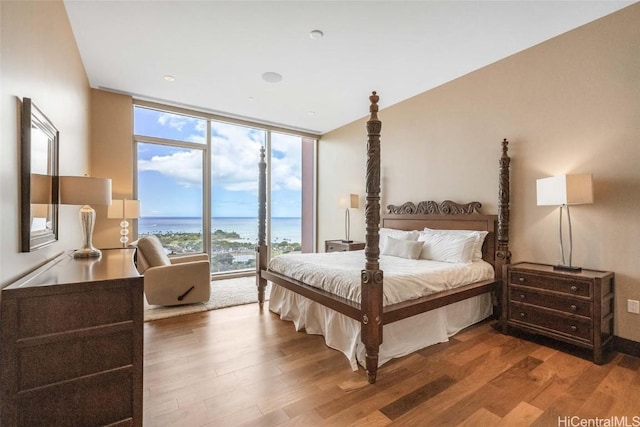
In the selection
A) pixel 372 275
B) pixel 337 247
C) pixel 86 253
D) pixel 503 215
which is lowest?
pixel 337 247

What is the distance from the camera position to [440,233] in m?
3.84

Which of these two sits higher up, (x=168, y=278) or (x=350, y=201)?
(x=350, y=201)

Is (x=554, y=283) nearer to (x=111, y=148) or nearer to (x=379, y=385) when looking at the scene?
(x=379, y=385)

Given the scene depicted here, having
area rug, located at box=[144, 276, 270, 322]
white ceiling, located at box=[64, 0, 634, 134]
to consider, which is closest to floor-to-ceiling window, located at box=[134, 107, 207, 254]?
white ceiling, located at box=[64, 0, 634, 134]

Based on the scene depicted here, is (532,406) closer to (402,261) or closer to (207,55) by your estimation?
(402,261)

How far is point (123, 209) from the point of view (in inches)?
166

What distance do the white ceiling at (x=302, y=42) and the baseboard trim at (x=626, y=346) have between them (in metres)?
2.95

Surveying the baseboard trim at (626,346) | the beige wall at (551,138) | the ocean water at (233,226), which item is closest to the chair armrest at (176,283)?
the ocean water at (233,226)

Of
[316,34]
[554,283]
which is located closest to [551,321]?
[554,283]

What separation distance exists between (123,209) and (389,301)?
388 centimetres

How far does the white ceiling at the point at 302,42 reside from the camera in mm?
2598

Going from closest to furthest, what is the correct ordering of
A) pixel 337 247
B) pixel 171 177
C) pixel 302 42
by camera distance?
pixel 302 42 < pixel 171 177 < pixel 337 247

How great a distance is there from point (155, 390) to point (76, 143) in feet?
9.02

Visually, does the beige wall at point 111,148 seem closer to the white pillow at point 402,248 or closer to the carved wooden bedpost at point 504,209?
the white pillow at point 402,248
